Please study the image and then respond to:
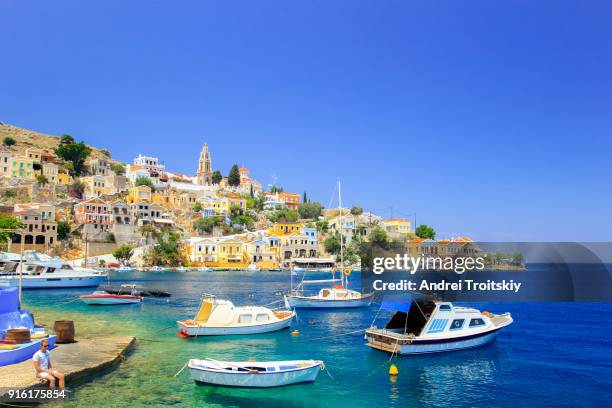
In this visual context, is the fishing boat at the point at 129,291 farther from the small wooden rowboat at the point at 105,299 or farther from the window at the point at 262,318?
the window at the point at 262,318

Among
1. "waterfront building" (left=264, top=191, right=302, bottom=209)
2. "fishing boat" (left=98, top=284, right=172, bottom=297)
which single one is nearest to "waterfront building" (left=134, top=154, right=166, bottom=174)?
"waterfront building" (left=264, top=191, right=302, bottom=209)

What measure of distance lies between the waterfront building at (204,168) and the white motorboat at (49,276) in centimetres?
10157

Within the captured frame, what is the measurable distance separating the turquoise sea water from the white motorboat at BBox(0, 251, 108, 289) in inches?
926

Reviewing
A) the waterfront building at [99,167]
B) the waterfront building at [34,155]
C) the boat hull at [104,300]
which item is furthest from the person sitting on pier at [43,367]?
the waterfront building at [99,167]

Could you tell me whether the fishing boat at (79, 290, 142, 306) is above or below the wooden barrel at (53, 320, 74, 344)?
below

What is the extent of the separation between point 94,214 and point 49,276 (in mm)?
50284

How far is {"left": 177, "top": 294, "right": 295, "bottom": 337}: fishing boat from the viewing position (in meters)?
29.5

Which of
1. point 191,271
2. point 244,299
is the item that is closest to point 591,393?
point 244,299

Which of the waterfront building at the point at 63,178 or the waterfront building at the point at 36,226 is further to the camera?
the waterfront building at the point at 63,178

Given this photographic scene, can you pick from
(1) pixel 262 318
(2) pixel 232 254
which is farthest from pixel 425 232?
(1) pixel 262 318

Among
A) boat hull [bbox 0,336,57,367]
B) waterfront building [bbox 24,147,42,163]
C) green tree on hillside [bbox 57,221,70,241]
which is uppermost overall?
waterfront building [bbox 24,147,42,163]

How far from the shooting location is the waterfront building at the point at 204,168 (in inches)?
6594

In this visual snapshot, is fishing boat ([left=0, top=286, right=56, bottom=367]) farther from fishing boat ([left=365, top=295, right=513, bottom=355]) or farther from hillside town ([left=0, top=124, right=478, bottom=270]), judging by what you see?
hillside town ([left=0, top=124, right=478, bottom=270])

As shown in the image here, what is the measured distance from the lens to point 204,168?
168 m
